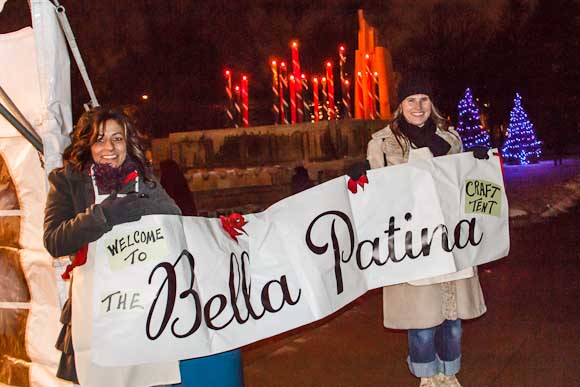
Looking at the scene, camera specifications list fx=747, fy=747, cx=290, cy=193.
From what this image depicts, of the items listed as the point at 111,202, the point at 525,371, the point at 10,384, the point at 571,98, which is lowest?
the point at 525,371

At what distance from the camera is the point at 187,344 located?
3.62 m

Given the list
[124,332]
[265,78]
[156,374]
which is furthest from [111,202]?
[265,78]

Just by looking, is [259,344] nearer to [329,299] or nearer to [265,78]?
[329,299]

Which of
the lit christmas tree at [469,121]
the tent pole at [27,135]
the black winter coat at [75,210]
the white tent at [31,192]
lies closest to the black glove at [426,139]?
the black winter coat at [75,210]

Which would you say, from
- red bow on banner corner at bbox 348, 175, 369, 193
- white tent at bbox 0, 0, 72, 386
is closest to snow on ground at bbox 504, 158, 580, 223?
red bow on banner corner at bbox 348, 175, 369, 193

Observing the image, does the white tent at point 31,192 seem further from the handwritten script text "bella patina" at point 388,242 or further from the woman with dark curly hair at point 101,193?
the handwritten script text "bella patina" at point 388,242

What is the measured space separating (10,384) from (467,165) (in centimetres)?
317

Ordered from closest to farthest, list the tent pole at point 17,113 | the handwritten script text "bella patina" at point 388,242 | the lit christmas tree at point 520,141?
1. the tent pole at point 17,113
2. the handwritten script text "bella patina" at point 388,242
3. the lit christmas tree at point 520,141

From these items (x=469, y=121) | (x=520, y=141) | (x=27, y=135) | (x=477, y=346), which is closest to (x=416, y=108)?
(x=27, y=135)

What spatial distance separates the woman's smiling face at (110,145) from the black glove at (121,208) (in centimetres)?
22

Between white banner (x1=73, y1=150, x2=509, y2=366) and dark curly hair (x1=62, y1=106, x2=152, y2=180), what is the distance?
1.08 feet

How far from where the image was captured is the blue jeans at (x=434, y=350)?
177 inches

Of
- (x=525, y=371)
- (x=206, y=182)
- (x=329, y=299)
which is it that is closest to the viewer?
(x=329, y=299)

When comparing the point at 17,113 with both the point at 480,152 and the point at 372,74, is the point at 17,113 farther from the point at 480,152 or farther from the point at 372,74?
the point at 372,74
